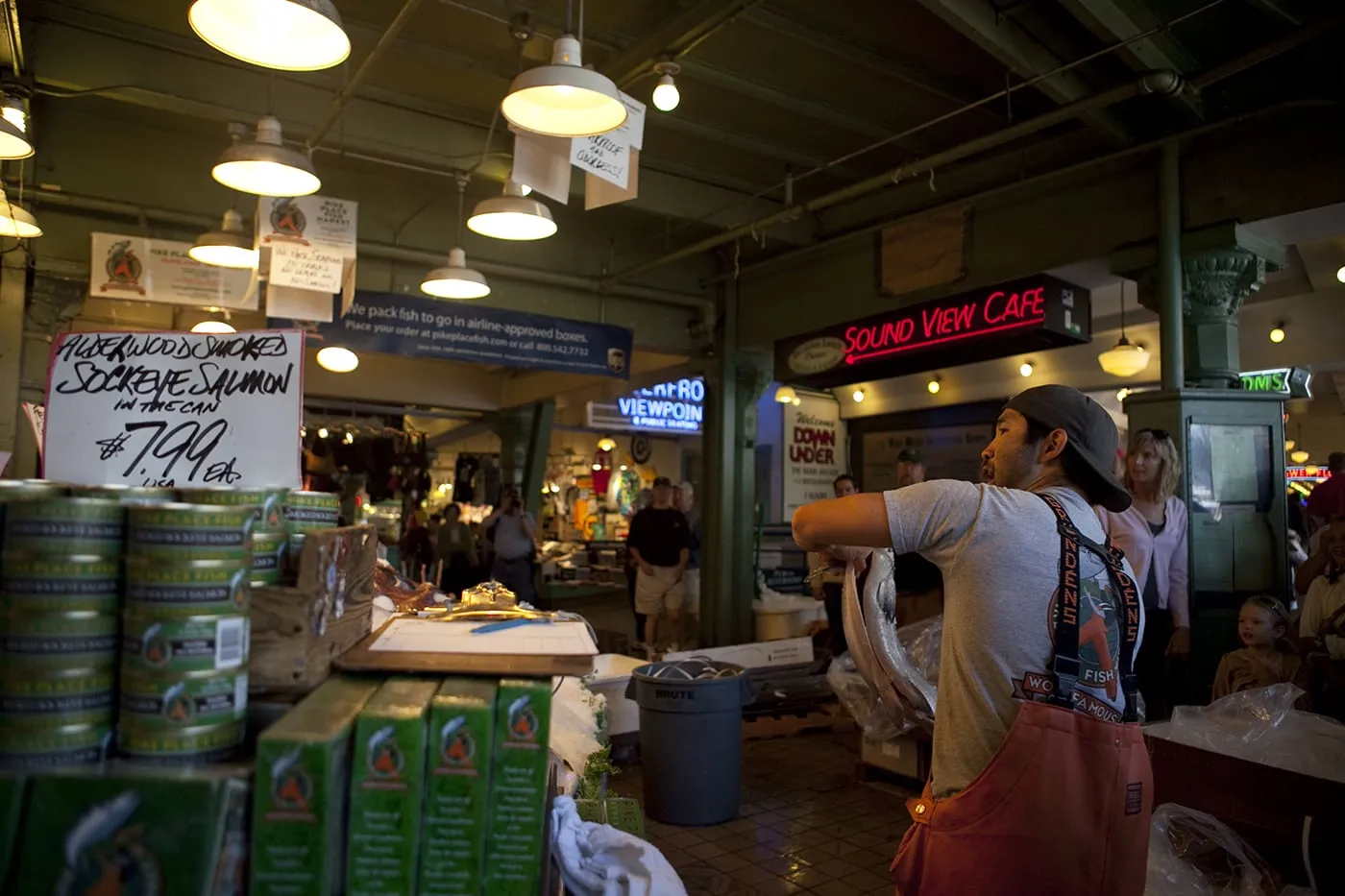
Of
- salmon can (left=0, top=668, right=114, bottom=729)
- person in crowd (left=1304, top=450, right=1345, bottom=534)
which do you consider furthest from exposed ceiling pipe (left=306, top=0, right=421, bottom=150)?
person in crowd (left=1304, top=450, right=1345, bottom=534)

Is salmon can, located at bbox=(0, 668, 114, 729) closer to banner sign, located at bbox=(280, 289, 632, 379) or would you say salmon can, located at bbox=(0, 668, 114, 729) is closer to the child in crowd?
the child in crowd

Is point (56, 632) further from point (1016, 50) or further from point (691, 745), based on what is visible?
point (1016, 50)

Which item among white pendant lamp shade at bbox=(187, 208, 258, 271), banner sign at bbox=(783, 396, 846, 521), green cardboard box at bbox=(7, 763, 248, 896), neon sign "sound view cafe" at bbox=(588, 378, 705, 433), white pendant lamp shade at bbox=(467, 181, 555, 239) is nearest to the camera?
green cardboard box at bbox=(7, 763, 248, 896)

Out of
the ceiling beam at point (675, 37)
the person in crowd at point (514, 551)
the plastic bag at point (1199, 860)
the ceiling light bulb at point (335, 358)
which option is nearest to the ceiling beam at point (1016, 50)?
the ceiling beam at point (675, 37)

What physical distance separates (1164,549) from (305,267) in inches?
248

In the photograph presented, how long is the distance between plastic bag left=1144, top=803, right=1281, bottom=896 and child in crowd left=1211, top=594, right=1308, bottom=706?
1.54 metres

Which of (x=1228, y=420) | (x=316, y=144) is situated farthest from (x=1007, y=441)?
(x=316, y=144)

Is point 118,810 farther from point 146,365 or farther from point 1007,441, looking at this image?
point 1007,441

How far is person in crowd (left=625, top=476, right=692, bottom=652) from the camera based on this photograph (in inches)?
371

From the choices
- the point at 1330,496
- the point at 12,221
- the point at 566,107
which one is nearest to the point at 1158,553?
the point at 1330,496

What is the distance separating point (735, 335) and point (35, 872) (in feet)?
29.0

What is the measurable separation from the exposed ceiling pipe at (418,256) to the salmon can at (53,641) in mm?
7145

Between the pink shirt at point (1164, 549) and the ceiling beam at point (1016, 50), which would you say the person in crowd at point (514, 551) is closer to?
the pink shirt at point (1164, 549)

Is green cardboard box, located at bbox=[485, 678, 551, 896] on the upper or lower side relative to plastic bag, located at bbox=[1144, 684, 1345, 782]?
upper
